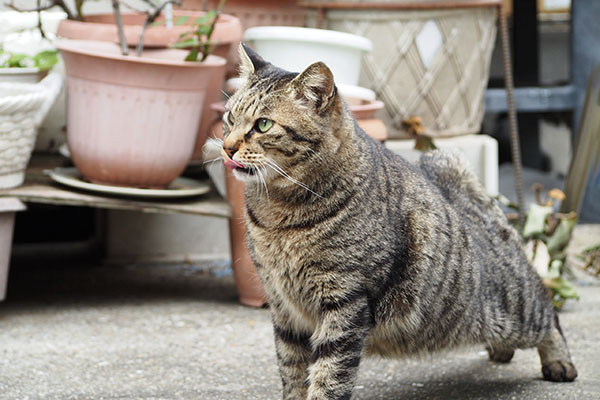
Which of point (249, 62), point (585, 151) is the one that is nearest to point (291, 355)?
point (249, 62)

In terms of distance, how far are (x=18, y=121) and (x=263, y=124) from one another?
1405 millimetres

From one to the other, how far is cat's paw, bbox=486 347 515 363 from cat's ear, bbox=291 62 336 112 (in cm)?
118

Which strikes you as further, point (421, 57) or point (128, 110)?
point (421, 57)

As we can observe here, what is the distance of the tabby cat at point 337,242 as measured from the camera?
6.97 ft

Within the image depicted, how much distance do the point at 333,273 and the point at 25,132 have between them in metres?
1.61

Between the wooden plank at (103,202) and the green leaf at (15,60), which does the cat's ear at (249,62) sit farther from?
the green leaf at (15,60)

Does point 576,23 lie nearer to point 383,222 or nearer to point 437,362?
point 437,362

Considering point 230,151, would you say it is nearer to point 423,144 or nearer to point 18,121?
point 18,121

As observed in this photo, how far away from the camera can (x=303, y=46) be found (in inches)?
135

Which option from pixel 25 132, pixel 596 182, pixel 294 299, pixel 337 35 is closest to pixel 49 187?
pixel 25 132

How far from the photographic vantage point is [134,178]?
334 centimetres

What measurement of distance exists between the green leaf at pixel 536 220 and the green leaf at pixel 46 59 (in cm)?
203

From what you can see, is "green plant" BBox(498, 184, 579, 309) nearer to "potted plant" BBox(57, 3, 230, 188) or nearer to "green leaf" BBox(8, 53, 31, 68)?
"potted plant" BBox(57, 3, 230, 188)

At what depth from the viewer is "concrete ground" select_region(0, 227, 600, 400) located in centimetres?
263
